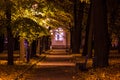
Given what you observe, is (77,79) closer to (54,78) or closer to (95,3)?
(54,78)

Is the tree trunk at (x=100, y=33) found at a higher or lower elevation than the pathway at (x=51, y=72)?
higher

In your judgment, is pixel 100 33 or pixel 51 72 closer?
pixel 100 33


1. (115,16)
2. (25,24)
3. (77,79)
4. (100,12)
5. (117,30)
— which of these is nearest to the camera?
(77,79)

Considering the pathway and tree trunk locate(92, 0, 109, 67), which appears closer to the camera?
the pathway

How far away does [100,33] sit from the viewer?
24.2m

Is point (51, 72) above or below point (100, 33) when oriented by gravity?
below

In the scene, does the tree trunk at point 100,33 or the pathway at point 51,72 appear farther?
the tree trunk at point 100,33

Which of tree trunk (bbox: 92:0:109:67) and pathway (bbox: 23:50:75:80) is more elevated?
tree trunk (bbox: 92:0:109:67)

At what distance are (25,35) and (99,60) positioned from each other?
19.9ft

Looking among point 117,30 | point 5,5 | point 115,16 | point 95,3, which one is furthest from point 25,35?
point 117,30

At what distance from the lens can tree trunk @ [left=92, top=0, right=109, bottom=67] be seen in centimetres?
2398

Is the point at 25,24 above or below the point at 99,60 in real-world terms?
above

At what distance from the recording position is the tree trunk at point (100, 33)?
24.0 meters

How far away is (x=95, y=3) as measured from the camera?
79.3 ft
